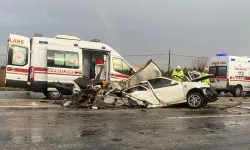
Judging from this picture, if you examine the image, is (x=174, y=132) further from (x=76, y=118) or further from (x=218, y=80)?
(x=218, y=80)

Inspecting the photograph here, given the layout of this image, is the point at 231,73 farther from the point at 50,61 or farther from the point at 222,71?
the point at 50,61

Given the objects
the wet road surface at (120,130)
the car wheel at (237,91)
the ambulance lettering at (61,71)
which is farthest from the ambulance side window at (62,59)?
the car wheel at (237,91)

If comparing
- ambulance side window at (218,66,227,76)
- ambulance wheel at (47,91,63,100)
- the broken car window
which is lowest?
ambulance wheel at (47,91,63,100)

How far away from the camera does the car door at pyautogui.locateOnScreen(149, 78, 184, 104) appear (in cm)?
1115

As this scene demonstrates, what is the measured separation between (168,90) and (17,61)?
20.9 feet

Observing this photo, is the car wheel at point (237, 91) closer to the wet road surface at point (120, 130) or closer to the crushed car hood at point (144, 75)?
the crushed car hood at point (144, 75)

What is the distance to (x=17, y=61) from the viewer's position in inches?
494

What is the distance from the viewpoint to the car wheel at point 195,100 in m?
11.4

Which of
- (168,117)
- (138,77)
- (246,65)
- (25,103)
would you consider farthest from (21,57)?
(246,65)

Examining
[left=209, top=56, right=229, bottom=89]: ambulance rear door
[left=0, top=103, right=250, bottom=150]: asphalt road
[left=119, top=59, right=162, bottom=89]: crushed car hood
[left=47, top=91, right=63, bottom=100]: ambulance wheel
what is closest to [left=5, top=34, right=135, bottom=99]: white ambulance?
[left=47, top=91, right=63, bottom=100]: ambulance wheel

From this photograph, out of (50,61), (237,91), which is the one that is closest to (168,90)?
(50,61)

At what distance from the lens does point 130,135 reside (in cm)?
641

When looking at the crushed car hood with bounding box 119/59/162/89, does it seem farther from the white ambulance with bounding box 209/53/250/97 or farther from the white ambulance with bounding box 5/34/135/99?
the white ambulance with bounding box 209/53/250/97

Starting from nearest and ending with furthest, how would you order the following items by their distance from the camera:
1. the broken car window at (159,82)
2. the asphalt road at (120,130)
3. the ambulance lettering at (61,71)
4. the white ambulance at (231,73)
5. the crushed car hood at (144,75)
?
the asphalt road at (120,130) < the broken car window at (159,82) < the crushed car hood at (144,75) < the ambulance lettering at (61,71) < the white ambulance at (231,73)
